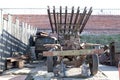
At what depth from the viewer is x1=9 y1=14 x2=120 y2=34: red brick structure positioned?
116 feet

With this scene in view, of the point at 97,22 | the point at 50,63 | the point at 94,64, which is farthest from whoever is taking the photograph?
the point at 97,22

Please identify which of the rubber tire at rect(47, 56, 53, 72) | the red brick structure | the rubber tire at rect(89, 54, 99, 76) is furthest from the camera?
the red brick structure

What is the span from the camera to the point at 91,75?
34.7ft

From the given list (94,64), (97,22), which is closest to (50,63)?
(94,64)

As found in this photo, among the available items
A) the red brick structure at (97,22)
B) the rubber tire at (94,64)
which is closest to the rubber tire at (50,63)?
the rubber tire at (94,64)

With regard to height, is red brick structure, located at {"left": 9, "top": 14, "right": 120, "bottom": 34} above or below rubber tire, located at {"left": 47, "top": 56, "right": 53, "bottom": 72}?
above

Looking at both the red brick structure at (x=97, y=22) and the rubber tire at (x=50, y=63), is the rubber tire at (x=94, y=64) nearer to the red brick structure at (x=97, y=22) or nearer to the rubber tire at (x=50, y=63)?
the rubber tire at (x=50, y=63)

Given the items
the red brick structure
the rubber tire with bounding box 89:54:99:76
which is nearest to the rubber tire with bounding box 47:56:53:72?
the rubber tire with bounding box 89:54:99:76

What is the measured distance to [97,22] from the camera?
1451 inches

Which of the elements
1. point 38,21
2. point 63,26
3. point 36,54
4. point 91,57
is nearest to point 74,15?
point 63,26

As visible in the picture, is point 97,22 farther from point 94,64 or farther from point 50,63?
point 50,63

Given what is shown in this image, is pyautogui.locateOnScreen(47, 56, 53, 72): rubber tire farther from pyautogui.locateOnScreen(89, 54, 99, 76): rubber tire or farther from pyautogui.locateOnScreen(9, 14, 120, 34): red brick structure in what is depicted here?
pyautogui.locateOnScreen(9, 14, 120, 34): red brick structure

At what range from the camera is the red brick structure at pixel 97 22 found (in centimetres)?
3544

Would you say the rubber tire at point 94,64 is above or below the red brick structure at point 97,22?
below
